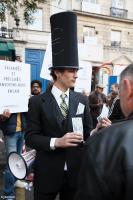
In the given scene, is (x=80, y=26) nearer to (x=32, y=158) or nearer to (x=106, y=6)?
(x=106, y=6)

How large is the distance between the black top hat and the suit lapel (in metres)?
0.28

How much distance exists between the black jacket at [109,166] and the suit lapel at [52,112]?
60.0 inches

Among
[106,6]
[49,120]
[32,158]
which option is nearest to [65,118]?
[49,120]

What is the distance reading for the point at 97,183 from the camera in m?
1.32

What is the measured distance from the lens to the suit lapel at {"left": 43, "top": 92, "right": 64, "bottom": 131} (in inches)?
115

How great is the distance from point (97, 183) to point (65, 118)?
165 centimetres

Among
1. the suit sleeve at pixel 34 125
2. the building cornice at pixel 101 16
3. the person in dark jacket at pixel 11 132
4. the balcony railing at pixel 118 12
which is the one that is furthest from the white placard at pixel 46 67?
the balcony railing at pixel 118 12

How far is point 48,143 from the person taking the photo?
9.26 ft

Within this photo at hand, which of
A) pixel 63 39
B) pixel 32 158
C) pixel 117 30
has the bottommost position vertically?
pixel 32 158

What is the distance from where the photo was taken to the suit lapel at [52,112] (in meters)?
2.92

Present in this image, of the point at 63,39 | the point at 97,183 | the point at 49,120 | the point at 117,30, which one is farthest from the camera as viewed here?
the point at 117,30

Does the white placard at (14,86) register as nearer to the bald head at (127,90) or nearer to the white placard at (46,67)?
the white placard at (46,67)

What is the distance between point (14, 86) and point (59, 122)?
1.80 m

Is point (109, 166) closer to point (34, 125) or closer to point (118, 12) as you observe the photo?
point (34, 125)
